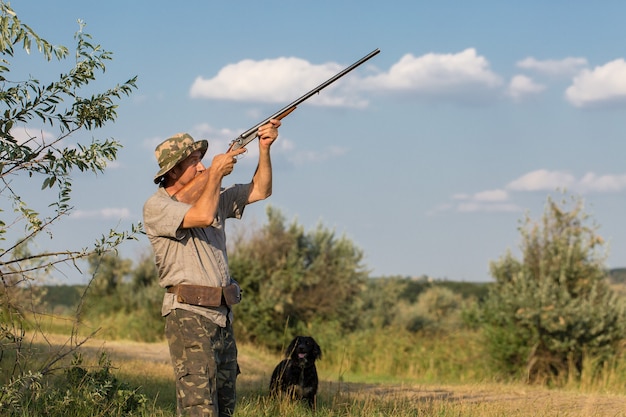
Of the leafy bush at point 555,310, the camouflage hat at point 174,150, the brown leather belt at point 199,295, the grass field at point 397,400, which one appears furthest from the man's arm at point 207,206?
the leafy bush at point 555,310

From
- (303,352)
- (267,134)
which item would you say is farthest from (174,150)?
(303,352)

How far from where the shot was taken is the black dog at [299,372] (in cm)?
955

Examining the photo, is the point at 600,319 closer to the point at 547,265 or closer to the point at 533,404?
the point at 547,265

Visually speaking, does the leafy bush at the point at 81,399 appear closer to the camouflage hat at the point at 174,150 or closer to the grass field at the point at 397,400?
the grass field at the point at 397,400

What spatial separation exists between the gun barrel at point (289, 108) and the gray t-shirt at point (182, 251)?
2.52ft

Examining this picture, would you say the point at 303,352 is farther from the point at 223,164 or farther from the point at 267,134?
the point at 223,164

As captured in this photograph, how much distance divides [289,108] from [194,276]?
6.12 feet

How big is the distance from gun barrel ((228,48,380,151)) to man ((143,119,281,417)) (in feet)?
0.94

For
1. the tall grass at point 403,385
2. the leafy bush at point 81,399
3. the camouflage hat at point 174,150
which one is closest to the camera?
the camouflage hat at point 174,150

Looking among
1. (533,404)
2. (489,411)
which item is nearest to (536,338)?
(533,404)

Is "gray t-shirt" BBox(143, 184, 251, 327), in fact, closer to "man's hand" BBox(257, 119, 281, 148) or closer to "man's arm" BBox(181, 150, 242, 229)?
"man's arm" BBox(181, 150, 242, 229)

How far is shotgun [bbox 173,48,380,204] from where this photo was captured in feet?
21.7

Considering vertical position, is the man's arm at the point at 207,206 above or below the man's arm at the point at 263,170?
below

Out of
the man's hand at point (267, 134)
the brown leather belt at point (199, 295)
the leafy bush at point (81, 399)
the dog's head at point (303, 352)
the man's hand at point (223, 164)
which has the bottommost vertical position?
the leafy bush at point (81, 399)
